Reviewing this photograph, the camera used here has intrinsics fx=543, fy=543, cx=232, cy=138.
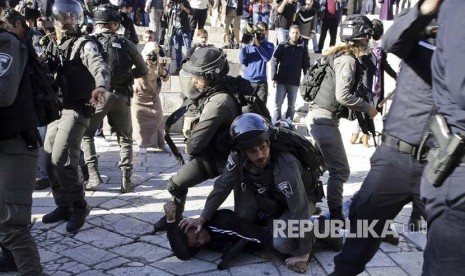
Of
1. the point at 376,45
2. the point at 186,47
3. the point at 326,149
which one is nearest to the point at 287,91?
the point at 376,45

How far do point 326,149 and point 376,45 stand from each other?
3.83 meters

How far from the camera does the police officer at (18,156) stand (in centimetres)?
328

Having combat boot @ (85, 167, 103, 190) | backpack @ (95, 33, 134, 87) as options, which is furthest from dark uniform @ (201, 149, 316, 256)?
combat boot @ (85, 167, 103, 190)

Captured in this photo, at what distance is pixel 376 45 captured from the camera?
8055 mm

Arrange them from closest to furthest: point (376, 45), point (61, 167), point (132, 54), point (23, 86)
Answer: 1. point (23, 86)
2. point (61, 167)
3. point (132, 54)
4. point (376, 45)

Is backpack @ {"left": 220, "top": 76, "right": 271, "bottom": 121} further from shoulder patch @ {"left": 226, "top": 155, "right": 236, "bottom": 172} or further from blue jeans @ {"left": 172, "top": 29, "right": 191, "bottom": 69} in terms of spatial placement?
blue jeans @ {"left": 172, "top": 29, "right": 191, "bottom": 69}

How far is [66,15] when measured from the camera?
4.60 metres

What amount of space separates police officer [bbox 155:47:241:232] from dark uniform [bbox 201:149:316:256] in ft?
0.88

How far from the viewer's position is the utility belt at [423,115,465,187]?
231cm

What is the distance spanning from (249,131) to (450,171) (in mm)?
1683

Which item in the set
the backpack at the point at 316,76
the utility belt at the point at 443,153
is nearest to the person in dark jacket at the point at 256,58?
the backpack at the point at 316,76

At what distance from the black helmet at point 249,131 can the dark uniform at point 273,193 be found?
0.73ft

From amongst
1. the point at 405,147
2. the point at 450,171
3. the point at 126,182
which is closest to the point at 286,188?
the point at 405,147

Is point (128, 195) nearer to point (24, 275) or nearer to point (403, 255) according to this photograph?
point (24, 275)
